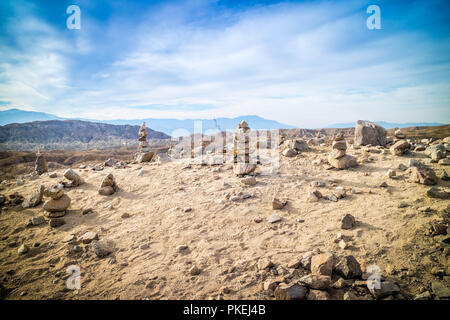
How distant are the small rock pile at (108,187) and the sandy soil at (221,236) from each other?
0.89 ft

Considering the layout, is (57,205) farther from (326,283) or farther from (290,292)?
(326,283)

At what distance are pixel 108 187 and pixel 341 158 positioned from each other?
9.94 m

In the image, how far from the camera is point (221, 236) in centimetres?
537

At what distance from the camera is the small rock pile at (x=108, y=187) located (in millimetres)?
8594

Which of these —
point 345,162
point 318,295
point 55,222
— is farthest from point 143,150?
point 318,295

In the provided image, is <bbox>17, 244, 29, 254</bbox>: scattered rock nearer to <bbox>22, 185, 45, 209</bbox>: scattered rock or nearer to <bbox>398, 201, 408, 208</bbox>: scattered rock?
<bbox>22, 185, 45, 209</bbox>: scattered rock

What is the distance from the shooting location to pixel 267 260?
416 cm

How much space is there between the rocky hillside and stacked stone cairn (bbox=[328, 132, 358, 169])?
364 feet

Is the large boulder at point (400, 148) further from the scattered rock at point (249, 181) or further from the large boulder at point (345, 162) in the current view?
the scattered rock at point (249, 181)

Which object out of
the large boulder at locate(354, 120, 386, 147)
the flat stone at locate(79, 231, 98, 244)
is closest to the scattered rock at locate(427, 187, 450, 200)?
the large boulder at locate(354, 120, 386, 147)

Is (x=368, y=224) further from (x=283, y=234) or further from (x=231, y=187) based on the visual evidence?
(x=231, y=187)

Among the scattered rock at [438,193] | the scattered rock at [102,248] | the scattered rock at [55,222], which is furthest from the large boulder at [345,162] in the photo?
the scattered rock at [55,222]

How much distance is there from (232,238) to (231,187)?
287 cm
